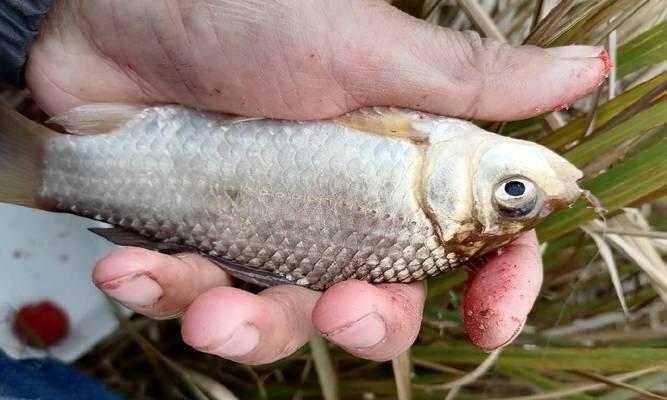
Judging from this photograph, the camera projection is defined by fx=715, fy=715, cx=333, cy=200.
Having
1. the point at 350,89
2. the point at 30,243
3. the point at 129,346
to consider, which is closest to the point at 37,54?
the point at 30,243

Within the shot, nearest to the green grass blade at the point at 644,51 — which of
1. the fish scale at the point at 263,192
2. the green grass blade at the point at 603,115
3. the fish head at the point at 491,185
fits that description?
the green grass blade at the point at 603,115

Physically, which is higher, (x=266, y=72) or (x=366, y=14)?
(x=366, y=14)

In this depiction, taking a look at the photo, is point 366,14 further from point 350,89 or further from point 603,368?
point 603,368

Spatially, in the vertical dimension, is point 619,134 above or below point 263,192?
above

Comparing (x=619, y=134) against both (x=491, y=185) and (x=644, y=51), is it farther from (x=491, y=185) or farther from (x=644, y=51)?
(x=491, y=185)

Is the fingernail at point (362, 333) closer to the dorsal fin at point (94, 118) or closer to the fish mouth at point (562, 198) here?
the fish mouth at point (562, 198)

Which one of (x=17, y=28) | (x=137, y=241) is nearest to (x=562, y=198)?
(x=137, y=241)
